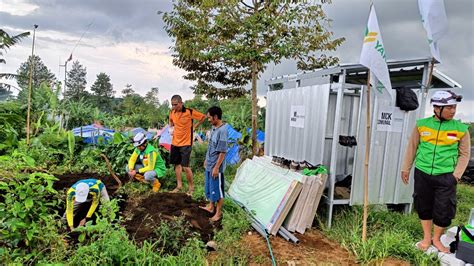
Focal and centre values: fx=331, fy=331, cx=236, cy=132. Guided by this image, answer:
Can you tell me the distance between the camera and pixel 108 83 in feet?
179

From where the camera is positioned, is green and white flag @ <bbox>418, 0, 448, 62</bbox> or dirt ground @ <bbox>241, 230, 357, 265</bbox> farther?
green and white flag @ <bbox>418, 0, 448, 62</bbox>

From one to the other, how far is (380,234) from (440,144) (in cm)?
143

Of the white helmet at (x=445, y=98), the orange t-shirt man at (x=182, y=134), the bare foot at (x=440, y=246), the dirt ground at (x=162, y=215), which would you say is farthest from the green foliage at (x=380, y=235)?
the orange t-shirt man at (x=182, y=134)

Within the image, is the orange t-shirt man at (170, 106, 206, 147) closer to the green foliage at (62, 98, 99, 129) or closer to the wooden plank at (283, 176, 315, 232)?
the wooden plank at (283, 176, 315, 232)

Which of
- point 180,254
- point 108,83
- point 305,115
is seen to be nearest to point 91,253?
point 180,254

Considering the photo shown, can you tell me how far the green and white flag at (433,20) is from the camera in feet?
14.6

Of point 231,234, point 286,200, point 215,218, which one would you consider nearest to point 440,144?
point 286,200

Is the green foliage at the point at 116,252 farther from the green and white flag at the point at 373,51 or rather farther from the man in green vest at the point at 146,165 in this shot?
the green and white flag at the point at 373,51

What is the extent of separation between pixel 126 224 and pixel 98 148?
4667mm

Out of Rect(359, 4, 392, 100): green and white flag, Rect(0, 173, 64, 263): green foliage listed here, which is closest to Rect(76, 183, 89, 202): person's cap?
Rect(0, 173, 64, 263): green foliage

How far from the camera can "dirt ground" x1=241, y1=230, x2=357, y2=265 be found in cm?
389

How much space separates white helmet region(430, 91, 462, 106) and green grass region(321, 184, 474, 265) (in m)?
1.70

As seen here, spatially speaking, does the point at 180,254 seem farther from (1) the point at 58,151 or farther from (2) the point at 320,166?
(1) the point at 58,151

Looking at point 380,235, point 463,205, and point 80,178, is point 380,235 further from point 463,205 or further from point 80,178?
point 80,178
